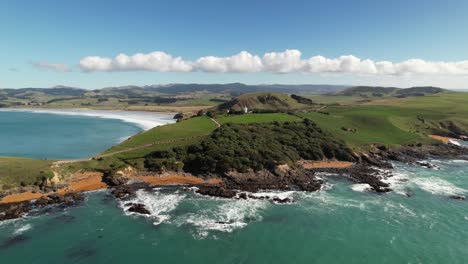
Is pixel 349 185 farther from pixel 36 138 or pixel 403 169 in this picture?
pixel 36 138

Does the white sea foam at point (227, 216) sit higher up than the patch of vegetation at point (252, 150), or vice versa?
the patch of vegetation at point (252, 150)

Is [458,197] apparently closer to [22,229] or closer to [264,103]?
[22,229]

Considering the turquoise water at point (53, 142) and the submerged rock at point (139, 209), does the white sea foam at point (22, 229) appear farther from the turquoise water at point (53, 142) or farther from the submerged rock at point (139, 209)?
the turquoise water at point (53, 142)

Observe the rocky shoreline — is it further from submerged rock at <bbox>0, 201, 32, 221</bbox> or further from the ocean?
the ocean

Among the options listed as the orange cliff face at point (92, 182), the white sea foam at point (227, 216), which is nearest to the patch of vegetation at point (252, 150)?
the orange cliff face at point (92, 182)

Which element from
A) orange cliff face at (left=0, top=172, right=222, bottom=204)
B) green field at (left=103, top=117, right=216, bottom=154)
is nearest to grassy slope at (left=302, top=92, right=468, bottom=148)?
green field at (left=103, top=117, right=216, bottom=154)

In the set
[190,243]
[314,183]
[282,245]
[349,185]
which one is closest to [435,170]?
[349,185]
